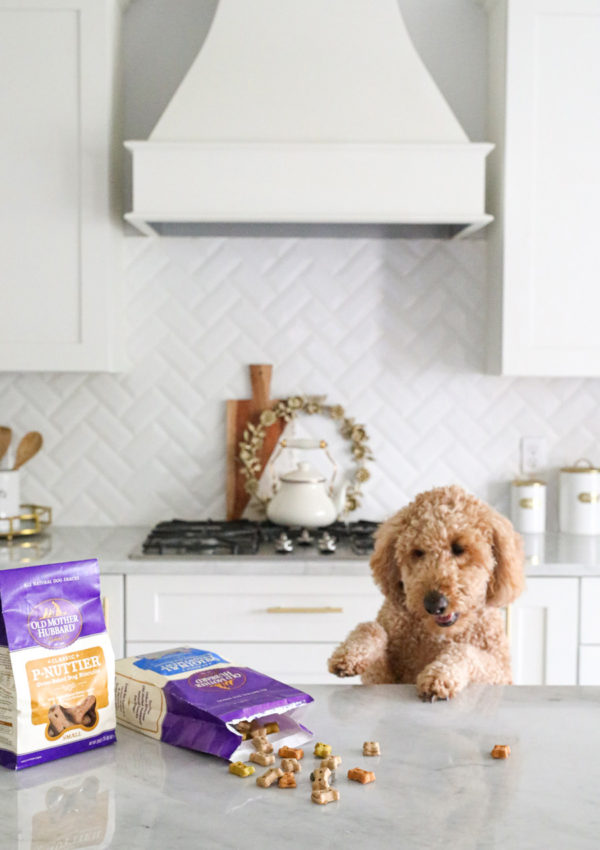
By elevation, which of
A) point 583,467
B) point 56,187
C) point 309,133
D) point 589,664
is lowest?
point 589,664

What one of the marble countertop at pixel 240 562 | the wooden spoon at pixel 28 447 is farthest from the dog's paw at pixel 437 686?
the wooden spoon at pixel 28 447

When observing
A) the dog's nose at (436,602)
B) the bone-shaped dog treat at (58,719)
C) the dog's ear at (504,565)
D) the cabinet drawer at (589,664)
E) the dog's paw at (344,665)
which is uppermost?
the dog's ear at (504,565)

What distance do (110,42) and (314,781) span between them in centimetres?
222

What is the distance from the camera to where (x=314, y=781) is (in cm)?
83

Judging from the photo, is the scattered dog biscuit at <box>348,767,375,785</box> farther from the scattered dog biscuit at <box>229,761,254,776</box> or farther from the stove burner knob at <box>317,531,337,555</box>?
the stove burner knob at <box>317,531,337,555</box>

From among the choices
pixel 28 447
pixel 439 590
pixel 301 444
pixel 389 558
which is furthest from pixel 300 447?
pixel 439 590

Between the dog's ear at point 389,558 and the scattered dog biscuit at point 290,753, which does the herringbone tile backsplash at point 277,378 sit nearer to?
the dog's ear at point 389,558

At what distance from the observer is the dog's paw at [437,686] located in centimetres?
109

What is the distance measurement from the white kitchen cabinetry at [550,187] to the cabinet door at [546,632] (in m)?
0.61

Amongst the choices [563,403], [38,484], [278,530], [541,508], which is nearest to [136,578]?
[278,530]

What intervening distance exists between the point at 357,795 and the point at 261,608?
1503 mm

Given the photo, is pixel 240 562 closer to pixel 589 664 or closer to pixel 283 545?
pixel 283 545

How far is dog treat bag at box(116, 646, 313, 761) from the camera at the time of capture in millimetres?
893

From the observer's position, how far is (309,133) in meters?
2.35
